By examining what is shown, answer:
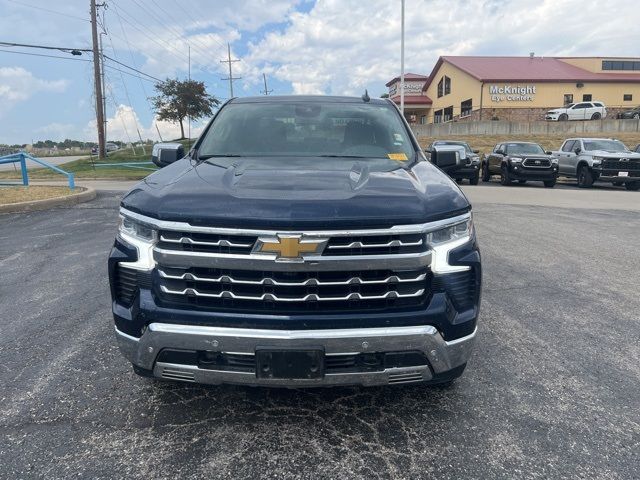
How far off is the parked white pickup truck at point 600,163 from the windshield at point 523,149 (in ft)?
3.48

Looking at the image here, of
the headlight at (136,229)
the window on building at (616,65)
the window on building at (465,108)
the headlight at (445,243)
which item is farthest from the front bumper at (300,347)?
the window on building at (616,65)

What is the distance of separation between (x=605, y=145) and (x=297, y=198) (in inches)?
780

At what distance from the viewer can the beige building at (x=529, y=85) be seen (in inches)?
1823

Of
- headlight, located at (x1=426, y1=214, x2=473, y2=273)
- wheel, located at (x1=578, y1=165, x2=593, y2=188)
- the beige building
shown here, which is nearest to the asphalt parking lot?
headlight, located at (x1=426, y1=214, x2=473, y2=273)

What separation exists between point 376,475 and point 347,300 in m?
0.82

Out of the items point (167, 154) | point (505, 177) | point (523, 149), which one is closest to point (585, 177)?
point (523, 149)

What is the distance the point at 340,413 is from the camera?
116 inches

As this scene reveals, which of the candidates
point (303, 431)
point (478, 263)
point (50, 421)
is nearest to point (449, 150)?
point (478, 263)

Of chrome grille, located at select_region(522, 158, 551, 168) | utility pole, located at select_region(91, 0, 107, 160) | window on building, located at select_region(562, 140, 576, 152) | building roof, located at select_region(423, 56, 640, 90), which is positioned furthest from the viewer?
building roof, located at select_region(423, 56, 640, 90)

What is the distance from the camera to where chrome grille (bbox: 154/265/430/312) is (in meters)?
2.45

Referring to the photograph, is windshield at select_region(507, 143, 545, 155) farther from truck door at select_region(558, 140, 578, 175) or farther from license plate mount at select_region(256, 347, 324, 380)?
license plate mount at select_region(256, 347, 324, 380)

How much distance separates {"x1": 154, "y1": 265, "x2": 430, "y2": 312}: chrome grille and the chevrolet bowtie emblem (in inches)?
3.8

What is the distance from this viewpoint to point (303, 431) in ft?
9.05

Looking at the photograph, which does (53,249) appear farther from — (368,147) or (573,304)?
(573,304)
